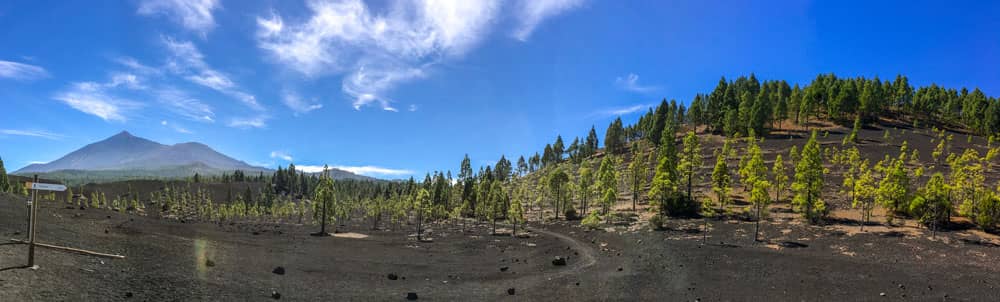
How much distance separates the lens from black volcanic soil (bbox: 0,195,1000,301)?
18.6m

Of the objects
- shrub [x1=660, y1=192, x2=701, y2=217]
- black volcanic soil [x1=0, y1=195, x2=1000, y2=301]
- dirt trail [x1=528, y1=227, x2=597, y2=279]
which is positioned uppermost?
shrub [x1=660, y1=192, x2=701, y2=217]

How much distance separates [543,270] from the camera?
108ft

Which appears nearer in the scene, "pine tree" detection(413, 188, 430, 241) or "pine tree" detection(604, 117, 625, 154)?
"pine tree" detection(413, 188, 430, 241)

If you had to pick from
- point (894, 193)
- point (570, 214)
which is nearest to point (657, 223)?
point (570, 214)

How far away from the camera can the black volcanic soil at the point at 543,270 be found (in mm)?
18578

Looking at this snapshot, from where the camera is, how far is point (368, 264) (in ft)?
110

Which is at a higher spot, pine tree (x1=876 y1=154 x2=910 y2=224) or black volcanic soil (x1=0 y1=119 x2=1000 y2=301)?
pine tree (x1=876 y1=154 x2=910 y2=224)

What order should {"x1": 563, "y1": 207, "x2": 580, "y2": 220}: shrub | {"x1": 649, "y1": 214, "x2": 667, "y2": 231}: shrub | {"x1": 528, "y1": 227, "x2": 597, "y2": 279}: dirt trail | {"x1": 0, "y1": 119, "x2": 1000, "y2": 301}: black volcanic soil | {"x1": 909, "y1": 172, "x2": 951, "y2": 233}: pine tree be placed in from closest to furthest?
{"x1": 0, "y1": 119, "x2": 1000, "y2": 301}: black volcanic soil < {"x1": 528, "y1": 227, "x2": 597, "y2": 279}: dirt trail < {"x1": 909, "y1": 172, "x2": 951, "y2": 233}: pine tree < {"x1": 649, "y1": 214, "x2": 667, "y2": 231}: shrub < {"x1": 563, "y1": 207, "x2": 580, "y2": 220}: shrub

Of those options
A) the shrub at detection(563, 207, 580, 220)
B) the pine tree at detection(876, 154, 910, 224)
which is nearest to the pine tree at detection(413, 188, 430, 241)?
the shrub at detection(563, 207, 580, 220)

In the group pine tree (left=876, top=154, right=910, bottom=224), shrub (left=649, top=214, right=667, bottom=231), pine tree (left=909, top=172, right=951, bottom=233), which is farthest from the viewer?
shrub (left=649, top=214, right=667, bottom=231)

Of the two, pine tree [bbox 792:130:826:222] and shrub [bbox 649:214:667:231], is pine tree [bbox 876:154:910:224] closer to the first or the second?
pine tree [bbox 792:130:826:222]

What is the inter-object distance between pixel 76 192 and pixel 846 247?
771 feet

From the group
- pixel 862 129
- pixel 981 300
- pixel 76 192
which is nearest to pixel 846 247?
pixel 981 300

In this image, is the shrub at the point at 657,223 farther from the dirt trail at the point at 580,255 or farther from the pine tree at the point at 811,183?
the pine tree at the point at 811,183
